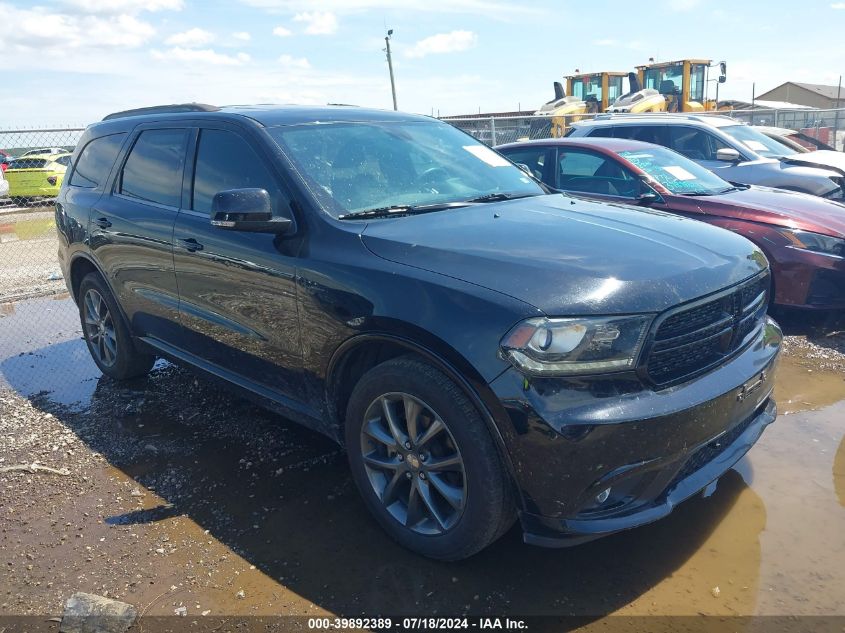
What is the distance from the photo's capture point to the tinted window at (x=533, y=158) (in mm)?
7008

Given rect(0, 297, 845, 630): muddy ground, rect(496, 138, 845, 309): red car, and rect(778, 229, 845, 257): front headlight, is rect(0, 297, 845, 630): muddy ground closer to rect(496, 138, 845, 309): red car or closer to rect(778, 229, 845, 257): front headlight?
rect(496, 138, 845, 309): red car

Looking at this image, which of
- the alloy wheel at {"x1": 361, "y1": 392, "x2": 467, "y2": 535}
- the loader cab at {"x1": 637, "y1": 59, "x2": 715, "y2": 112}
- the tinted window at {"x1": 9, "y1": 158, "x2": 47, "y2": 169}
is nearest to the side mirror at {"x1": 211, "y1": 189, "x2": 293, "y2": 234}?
the alloy wheel at {"x1": 361, "y1": 392, "x2": 467, "y2": 535}

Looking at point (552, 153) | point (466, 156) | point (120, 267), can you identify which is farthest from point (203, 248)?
point (552, 153)

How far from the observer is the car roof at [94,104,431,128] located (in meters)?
3.83

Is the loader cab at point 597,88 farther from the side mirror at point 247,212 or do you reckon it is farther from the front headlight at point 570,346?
the front headlight at point 570,346

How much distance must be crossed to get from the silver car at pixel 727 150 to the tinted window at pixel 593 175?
285 centimetres

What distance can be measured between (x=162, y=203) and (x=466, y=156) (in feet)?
6.04

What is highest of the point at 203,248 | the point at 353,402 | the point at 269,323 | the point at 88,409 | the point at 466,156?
the point at 466,156

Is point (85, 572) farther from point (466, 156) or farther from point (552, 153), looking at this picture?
point (552, 153)

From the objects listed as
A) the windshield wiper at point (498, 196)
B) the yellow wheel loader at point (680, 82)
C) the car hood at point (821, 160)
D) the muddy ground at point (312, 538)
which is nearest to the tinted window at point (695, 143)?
the car hood at point (821, 160)

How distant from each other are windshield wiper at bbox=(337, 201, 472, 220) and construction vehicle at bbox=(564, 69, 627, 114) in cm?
2029

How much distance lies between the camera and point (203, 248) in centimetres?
380

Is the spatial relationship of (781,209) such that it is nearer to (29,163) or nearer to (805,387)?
(805,387)

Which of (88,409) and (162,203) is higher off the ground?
(162,203)
